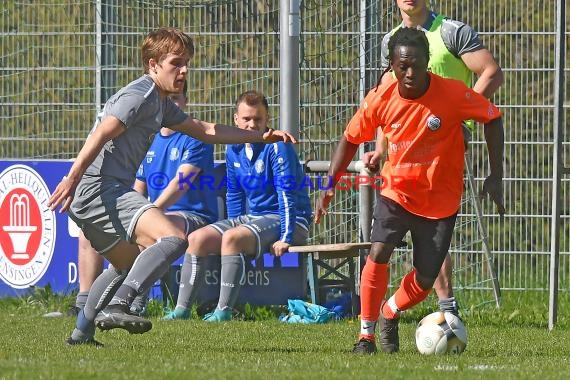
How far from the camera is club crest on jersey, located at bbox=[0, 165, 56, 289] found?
11.4 meters

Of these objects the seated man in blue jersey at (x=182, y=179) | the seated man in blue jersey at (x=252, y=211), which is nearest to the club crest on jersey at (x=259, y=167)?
the seated man in blue jersey at (x=252, y=211)

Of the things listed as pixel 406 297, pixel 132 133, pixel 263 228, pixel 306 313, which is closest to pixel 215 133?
pixel 132 133

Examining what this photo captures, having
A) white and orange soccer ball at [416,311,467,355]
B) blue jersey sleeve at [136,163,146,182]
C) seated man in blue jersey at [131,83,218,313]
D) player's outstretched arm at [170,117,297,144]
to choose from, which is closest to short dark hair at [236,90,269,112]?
seated man in blue jersey at [131,83,218,313]

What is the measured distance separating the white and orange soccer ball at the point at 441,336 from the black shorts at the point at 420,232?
10.0 inches

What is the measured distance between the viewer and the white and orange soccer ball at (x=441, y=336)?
739cm

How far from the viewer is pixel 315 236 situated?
11.6 meters

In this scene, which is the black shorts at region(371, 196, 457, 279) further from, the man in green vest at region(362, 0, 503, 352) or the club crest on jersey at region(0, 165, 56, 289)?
the club crest on jersey at region(0, 165, 56, 289)

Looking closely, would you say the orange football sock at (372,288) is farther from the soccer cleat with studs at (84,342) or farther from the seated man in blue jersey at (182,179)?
the seated man in blue jersey at (182,179)

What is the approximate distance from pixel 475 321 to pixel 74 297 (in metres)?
3.29

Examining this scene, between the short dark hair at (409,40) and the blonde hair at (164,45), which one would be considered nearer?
the short dark hair at (409,40)

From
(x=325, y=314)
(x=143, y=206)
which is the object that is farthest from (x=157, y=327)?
A: (x=143, y=206)

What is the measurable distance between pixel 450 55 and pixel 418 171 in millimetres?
1501

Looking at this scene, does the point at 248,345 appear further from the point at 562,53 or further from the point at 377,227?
the point at 562,53

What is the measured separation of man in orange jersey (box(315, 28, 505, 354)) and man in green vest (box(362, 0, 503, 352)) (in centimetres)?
93
